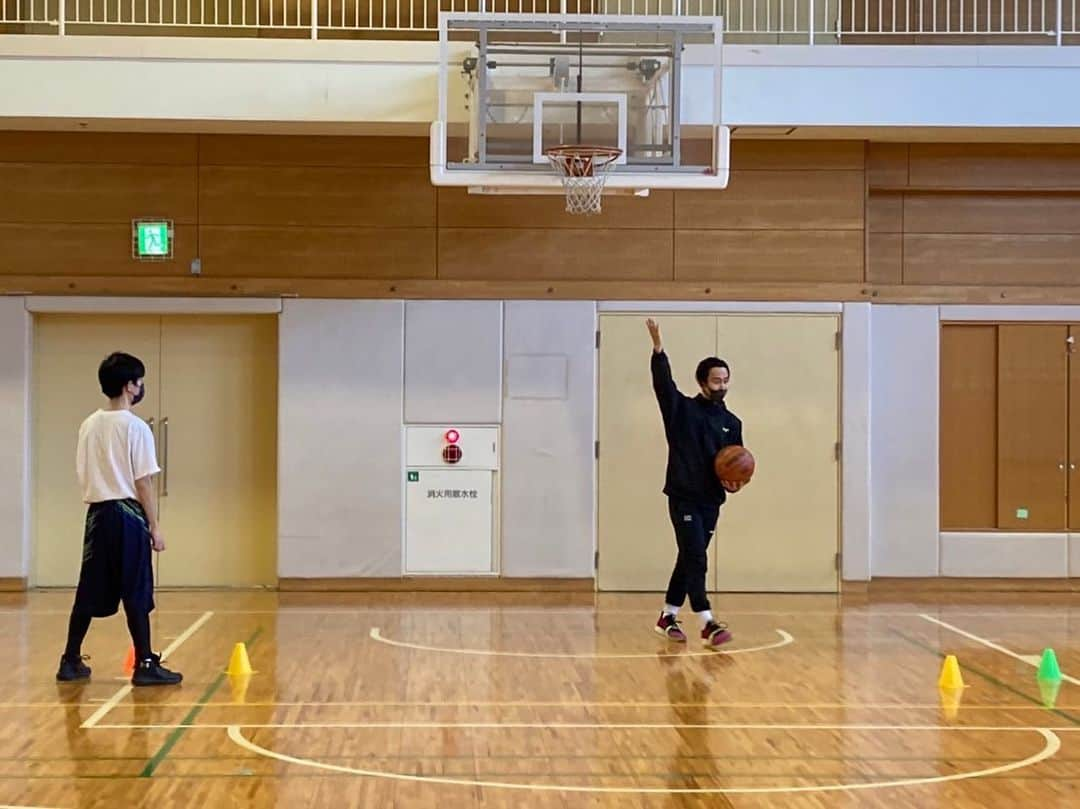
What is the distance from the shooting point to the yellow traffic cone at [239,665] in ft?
24.4

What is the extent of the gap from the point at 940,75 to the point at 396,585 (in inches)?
220

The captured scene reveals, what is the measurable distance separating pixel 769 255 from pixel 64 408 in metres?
5.69

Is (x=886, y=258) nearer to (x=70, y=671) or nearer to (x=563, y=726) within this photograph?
(x=563, y=726)

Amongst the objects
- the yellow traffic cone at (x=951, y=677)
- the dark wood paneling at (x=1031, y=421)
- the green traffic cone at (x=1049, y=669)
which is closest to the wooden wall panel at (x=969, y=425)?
the dark wood paneling at (x=1031, y=421)

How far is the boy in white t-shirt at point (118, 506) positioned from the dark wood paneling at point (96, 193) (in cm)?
465

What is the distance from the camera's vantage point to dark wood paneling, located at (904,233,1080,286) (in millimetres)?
12086

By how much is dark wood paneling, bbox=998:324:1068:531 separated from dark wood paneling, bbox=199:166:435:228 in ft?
15.9

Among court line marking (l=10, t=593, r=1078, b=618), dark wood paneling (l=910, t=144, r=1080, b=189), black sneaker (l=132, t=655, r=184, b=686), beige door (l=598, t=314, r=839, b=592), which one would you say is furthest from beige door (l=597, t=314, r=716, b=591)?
black sneaker (l=132, t=655, r=184, b=686)

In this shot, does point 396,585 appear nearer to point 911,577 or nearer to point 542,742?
point 911,577

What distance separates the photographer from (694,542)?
8562 millimetres

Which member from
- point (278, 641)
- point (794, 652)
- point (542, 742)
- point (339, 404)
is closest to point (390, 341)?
point (339, 404)

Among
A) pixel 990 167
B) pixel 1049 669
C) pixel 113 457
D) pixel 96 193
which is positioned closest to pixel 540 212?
pixel 96 193

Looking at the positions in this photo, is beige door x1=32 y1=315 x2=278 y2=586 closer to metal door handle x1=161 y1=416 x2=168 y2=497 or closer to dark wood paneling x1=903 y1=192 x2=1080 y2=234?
metal door handle x1=161 y1=416 x2=168 y2=497

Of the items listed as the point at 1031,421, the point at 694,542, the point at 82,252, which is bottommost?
the point at 694,542
